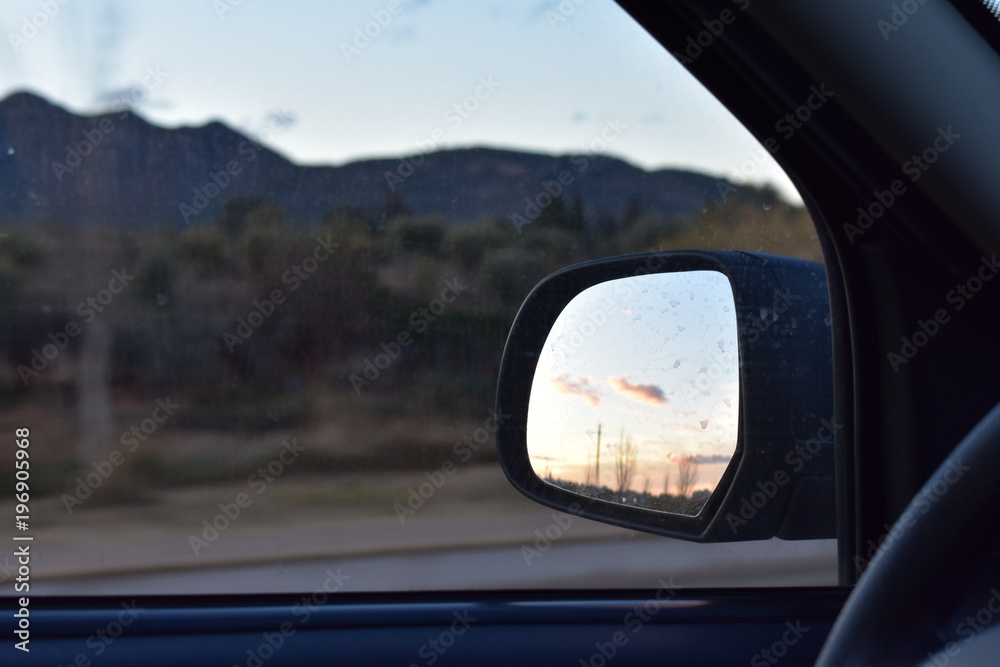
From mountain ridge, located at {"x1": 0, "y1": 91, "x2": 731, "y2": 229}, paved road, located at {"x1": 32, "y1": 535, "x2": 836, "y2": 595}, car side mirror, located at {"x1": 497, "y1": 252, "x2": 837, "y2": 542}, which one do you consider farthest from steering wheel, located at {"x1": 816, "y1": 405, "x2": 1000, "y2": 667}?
mountain ridge, located at {"x1": 0, "y1": 91, "x2": 731, "y2": 229}

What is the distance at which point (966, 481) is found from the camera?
95 centimetres

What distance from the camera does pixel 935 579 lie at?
967mm

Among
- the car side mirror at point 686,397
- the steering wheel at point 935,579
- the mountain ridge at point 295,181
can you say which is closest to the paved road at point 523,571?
the car side mirror at point 686,397

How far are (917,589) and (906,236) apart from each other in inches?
40.5

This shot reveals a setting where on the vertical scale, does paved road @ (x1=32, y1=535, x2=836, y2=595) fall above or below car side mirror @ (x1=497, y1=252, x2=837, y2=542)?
below

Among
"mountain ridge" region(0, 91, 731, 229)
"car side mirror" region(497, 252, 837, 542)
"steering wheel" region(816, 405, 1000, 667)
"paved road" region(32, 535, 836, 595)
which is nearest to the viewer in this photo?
"steering wheel" region(816, 405, 1000, 667)

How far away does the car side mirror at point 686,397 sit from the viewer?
79.9 inches

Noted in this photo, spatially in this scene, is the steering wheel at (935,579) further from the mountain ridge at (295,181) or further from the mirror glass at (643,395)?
the mountain ridge at (295,181)

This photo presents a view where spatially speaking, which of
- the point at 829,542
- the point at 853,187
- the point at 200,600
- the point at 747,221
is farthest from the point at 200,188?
the point at 829,542

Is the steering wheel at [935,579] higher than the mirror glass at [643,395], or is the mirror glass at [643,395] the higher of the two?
the steering wheel at [935,579]

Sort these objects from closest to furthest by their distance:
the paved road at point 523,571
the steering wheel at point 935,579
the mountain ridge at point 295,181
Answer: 1. the steering wheel at point 935,579
2. the paved road at point 523,571
3. the mountain ridge at point 295,181

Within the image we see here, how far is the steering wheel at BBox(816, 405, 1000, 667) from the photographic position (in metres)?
0.95

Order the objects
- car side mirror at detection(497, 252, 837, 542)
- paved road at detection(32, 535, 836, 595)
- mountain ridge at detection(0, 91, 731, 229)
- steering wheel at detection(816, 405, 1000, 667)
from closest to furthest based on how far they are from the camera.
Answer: steering wheel at detection(816, 405, 1000, 667)
car side mirror at detection(497, 252, 837, 542)
paved road at detection(32, 535, 836, 595)
mountain ridge at detection(0, 91, 731, 229)

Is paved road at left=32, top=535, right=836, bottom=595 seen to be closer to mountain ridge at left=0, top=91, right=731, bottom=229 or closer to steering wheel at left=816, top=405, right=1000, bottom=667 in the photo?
mountain ridge at left=0, top=91, right=731, bottom=229
